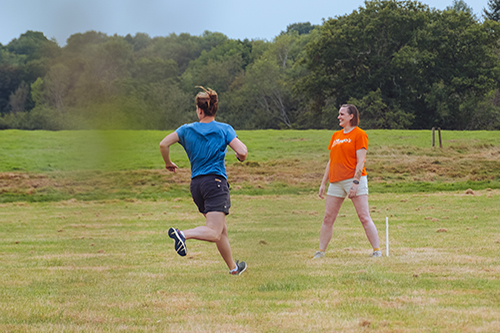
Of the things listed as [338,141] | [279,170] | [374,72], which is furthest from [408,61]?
[338,141]

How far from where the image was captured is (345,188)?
830cm

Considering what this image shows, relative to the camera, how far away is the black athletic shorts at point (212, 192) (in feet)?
20.9

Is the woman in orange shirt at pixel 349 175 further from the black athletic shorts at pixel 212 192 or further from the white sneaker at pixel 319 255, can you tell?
the black athletic shorts at pixel 212 192

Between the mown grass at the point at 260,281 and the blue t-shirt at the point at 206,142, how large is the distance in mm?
1263

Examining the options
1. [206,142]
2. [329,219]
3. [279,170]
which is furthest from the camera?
[279,170]

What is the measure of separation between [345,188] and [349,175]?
0.20m

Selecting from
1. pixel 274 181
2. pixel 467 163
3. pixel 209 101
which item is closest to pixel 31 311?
pixel 209 101

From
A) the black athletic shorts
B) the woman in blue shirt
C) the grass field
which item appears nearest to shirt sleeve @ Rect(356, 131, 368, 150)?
the grass field

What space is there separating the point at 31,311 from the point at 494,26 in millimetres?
59921

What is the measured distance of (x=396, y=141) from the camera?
37844 mm

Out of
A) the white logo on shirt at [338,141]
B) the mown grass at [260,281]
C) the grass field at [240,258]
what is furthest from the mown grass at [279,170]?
the white logo on shirt at [338,141]

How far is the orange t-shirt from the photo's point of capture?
820 cm

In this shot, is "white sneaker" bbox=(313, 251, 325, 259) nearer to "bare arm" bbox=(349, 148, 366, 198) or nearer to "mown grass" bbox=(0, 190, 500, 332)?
"mown grass" bbox=(0, 190, 500, 332)

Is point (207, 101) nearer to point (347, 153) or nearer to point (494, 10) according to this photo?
point (347, 153)
